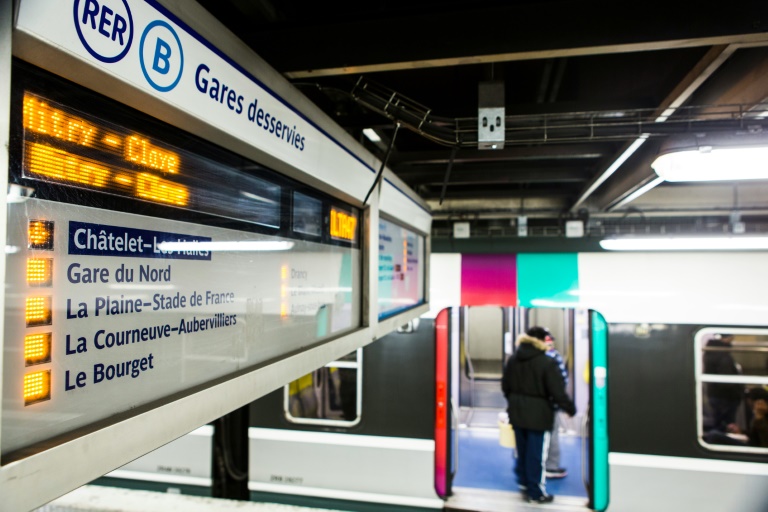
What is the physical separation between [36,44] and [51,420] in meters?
0.56

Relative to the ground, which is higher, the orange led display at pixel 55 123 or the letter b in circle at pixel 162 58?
the letter b in circle at pixel 162 58

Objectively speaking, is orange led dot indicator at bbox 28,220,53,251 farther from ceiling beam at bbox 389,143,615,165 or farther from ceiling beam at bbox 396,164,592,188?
ceiling beam at bbox 396,164,592,188

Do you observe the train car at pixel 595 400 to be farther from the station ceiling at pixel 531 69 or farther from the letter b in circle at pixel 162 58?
the letter b in circle at pixel 162 58

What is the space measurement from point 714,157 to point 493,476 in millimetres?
4743

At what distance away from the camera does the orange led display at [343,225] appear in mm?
1958

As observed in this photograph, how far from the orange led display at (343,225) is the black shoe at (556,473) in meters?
4.90

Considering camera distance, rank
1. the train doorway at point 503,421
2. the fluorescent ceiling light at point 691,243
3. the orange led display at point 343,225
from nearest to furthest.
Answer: the orange led display at point 343,225, the fluorescent ceiling light at point 691,243, the train doorway at point 503,421

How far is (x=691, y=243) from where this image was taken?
13.4ft

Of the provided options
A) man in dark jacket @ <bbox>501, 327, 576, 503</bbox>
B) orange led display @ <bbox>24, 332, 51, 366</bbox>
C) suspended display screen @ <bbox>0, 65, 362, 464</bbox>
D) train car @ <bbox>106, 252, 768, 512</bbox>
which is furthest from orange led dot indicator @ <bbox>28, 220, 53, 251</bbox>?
man in dark jacket @ <bbox>501, 327, 576, 503</bbox>

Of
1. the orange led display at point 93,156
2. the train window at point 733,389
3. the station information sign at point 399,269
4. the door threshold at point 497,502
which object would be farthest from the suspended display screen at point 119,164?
the train window at point 733,389

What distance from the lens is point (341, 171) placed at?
1.91 meters

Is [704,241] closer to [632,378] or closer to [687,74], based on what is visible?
[632,378]

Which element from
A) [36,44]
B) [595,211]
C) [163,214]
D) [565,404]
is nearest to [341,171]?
[163,214]

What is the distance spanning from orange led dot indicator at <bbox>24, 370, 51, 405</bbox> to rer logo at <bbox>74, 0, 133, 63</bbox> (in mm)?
505
